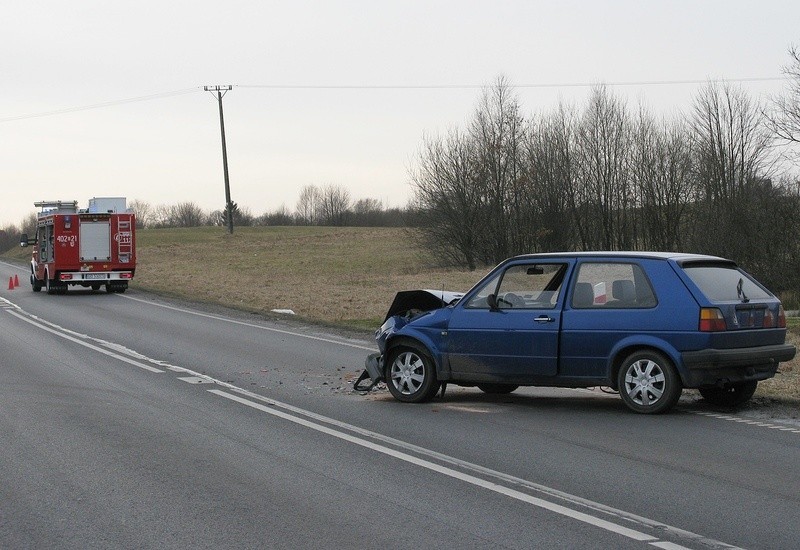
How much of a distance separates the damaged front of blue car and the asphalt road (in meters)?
0.41

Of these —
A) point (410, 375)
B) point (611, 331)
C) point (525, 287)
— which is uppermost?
point (525, 287)

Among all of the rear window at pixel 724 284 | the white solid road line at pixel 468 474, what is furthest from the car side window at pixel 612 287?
the white solid road line at pixel 468 474

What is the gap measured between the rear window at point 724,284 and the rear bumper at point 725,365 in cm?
52

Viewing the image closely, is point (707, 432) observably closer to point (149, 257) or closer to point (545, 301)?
point (545, 301)

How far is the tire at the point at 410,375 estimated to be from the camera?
11430 millimetres

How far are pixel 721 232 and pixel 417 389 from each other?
86.4ft

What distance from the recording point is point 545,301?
1078cm

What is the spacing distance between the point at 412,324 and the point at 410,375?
558mm

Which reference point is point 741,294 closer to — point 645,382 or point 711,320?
point 711,320

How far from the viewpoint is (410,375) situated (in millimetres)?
11562

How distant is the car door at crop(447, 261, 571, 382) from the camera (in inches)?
419

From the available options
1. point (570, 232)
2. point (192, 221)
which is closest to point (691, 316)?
point (570, 232)

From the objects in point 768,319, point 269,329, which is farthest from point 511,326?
point 269,329

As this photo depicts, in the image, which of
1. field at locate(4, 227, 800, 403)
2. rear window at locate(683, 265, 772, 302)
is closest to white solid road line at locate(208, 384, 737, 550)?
rear window at locate(683, 265, 772, 302)
